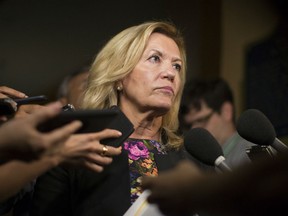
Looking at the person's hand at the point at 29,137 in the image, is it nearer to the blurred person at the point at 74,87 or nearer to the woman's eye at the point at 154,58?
the woman's eye at the point at 154,58

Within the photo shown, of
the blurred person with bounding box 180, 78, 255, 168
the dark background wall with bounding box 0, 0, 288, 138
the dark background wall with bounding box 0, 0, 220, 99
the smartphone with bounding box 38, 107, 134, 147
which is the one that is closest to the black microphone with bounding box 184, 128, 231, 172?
the smartphone with bounding box 38, 107, 134, 147

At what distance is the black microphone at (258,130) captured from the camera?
1233 mm

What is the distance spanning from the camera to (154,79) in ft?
5.86

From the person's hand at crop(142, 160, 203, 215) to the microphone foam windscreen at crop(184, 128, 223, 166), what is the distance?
0.51 meters

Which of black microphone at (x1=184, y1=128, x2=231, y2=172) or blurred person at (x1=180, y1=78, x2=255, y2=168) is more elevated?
black microphone at (x1=184, y1=128, x2=231, y2=172)

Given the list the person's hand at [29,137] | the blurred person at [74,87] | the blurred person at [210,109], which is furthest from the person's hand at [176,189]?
the blurred person at [210,109]

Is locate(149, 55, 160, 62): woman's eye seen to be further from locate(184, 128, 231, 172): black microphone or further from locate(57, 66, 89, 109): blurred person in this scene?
locate(57, 66, 89, 109): blurred person

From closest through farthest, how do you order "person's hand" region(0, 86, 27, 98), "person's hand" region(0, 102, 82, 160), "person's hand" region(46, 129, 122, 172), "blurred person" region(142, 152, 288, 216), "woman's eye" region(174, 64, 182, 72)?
"blurred person" region(142, 152, 288, 216) < "person's hand" region(0, 102, 82, 160) < "person's hand" region(46, 129, 122, 172) < "person's hand" region(0, 86, 27, 98) < "woman's eye" region(174, 64, 182, 72)

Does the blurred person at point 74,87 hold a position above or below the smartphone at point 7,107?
below

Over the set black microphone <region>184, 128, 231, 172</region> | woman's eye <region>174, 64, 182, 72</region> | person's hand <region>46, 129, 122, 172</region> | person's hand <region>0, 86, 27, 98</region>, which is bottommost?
black microphone <region>184, 128, 231, 172</region>

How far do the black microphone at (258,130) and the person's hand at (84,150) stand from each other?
311mm

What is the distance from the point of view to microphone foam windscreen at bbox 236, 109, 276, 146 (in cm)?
124

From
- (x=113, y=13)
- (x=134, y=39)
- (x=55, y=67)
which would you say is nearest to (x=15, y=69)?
(x=55, y=67)

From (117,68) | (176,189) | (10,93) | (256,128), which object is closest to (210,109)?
(117,68)
